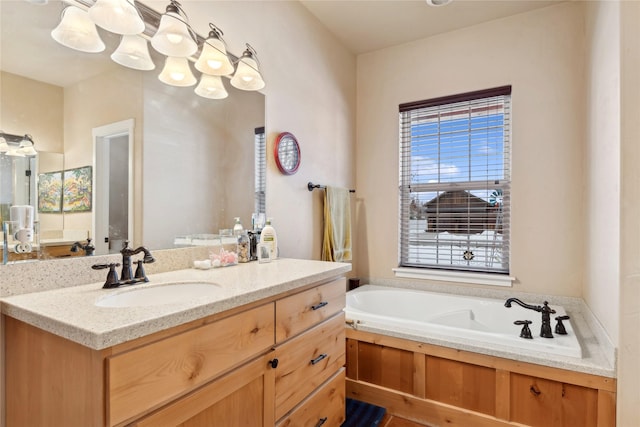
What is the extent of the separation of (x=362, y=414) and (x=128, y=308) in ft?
5.29

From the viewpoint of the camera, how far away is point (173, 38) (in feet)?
4.57

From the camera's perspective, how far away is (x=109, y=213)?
1.31m

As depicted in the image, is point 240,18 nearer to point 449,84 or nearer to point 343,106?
point 343,106

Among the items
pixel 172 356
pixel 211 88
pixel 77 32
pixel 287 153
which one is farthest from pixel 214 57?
pixel 172 356

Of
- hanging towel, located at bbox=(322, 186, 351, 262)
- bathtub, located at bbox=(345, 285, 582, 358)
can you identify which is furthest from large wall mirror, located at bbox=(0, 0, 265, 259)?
bathtub, located at bbox=(345, 285, 582, 358)

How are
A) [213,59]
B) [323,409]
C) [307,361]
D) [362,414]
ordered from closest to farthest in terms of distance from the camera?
[307,361], [323,409], [213,59], [362,414]

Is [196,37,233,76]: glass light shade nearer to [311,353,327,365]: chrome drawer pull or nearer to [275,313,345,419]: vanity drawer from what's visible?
[275,313,345,419]: vanity drawer

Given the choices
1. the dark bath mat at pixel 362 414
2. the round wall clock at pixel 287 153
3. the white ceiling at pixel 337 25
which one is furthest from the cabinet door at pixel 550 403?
the white ceiling at pixel 337 25

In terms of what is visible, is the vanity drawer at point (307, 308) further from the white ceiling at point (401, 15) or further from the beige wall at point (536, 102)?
the white ceiling at point (401, 15)

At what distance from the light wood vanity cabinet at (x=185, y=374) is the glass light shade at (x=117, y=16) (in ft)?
3.38

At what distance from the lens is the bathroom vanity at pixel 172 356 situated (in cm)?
75

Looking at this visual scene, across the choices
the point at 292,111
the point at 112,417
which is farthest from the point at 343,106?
the point at 112,417

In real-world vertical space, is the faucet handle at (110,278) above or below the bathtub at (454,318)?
above

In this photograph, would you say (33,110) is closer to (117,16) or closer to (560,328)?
(117,16)
